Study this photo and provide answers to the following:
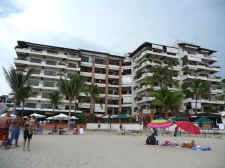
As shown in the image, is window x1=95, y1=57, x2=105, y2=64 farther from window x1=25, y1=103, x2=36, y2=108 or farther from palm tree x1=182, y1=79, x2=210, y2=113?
palm tree x1=182, y1=79, x2=210, y2=113

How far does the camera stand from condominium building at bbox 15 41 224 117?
50531 mm

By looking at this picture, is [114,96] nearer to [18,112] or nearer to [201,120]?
[18,112]

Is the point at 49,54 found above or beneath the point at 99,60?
beneath

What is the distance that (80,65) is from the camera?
57.3 m

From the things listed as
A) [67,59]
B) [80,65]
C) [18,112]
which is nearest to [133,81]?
[80,65]

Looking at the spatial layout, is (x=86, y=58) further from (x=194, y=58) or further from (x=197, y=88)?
(x=194, y=58)

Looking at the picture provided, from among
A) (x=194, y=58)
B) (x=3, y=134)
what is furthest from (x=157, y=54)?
(x=3, y=134)

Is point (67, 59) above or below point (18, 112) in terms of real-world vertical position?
above

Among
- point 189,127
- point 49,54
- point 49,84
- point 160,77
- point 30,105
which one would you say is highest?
point 49,54

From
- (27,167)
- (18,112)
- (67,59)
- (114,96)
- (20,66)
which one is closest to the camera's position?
(27,167)

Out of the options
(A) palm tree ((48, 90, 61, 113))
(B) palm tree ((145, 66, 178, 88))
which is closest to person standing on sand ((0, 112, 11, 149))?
(A) palm tree ((48, 90, 61, 113))

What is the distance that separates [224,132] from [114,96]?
32324mm

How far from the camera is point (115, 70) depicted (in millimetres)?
61375

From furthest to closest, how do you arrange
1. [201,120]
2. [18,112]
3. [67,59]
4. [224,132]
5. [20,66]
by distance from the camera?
1. [67,59]
2. [20,66]
3. [18,112]
4. [224,132]
5. [201,120]
